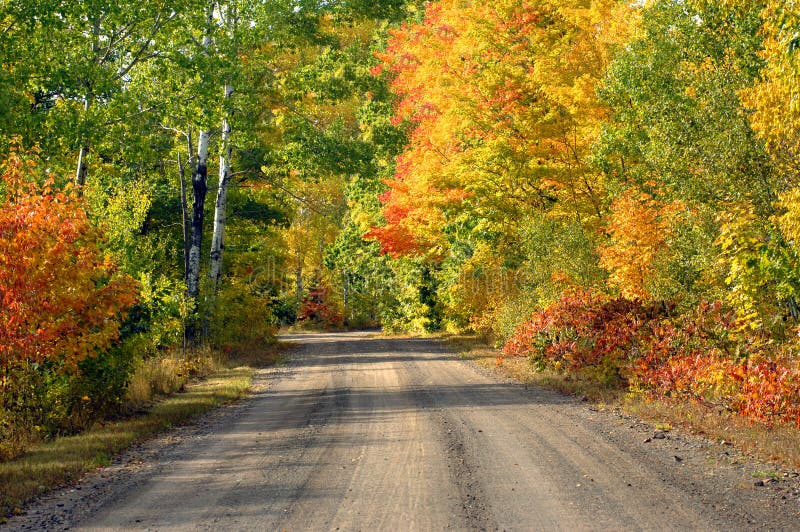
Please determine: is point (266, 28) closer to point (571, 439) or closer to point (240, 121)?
point (240, 121)

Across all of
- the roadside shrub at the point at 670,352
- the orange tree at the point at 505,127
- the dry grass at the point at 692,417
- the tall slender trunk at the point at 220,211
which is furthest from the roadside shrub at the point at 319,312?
the dry grass at the point at 692,417

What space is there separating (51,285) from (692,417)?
1021 cm

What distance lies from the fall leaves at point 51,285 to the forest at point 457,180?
41mm

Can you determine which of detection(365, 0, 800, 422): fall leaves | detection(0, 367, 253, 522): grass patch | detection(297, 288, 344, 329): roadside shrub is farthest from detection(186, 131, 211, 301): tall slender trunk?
detection(297, 288, 344, 329): roadside shrub

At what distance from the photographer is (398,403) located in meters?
15.6

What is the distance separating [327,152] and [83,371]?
1294 centimetres

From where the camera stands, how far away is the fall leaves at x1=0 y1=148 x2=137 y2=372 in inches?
431

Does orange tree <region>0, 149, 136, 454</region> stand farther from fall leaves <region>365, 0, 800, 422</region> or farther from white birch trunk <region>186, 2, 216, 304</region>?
white birch trunk <region>186, 2, 216, 304</region>

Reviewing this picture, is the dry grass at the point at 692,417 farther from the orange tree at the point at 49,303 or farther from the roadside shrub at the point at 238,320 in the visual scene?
the roadside shrub at the point at 238,320

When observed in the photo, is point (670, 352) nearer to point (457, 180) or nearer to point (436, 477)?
point (436, 477)

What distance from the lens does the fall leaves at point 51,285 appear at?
35.9 feet

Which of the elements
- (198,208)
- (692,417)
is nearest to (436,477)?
(692,417)

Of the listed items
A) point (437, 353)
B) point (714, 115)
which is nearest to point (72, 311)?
point (714, 115)

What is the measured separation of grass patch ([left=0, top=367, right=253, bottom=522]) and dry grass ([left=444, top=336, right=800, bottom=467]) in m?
7.60
